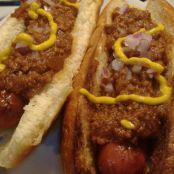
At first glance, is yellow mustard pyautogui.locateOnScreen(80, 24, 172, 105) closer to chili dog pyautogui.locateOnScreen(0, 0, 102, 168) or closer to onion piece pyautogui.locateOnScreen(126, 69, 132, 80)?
onion piece pyautogui.locateOnScreen(126, 69, 132, 80)

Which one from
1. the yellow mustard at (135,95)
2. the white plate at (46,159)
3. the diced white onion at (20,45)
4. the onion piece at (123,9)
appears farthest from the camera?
the onion piece at (123,9)

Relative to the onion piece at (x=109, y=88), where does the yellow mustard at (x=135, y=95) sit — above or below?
A: above

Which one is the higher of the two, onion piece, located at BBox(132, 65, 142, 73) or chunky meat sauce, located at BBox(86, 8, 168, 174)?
onion piece, located at BBox(132, 65, 142, 73)

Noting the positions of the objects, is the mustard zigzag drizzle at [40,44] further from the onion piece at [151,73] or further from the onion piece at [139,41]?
the onion piece at [151,73]

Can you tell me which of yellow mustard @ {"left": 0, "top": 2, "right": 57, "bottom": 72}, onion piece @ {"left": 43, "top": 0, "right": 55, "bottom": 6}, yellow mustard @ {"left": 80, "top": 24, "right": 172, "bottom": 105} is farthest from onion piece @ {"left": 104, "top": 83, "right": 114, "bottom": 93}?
onion piece @ {"left": 43, "top": 0, "right": 55, "bottom": 6}

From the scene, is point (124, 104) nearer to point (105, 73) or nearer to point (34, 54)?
point (105, 73)

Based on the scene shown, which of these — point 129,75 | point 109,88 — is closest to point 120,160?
point 109,88

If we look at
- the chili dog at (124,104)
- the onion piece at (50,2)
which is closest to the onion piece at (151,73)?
the chili dog at (124,104)
